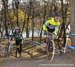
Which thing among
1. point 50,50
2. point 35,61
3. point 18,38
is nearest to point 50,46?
point 50,50

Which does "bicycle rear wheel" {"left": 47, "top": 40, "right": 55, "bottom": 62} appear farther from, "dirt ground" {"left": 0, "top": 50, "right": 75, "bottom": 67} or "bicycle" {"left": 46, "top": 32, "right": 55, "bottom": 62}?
"dirt ground" {"left": 0, "top": 50, "right": 75, "bottom": 67}

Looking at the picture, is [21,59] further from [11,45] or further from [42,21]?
[42,21]

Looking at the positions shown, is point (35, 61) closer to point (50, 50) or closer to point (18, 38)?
point (50, 50)

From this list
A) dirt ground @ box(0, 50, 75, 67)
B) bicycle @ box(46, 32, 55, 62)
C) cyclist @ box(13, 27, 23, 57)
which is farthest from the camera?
cyclist @ box(13, 27, 23, 57)

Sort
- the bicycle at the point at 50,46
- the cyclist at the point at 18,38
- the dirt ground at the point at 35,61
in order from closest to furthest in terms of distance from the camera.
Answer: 1. the bicycle at the point at 50,46
2. the dirt ground at the point at 35,61
3. the cyclist at the point at 18,38

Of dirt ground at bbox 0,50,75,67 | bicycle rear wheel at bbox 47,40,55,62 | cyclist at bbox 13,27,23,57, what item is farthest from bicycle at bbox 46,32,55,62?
cyclist at bbox 13,27,23,57

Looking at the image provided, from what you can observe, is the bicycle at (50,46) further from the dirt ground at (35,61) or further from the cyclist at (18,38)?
the cyclist at (18,38)

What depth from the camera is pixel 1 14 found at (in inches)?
343

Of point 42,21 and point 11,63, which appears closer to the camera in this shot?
point 11,63

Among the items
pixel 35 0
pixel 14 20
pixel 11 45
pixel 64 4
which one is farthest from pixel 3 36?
pixel 64 4

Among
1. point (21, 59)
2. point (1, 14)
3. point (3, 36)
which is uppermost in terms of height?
point (1, 14)

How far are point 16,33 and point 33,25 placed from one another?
1070mm

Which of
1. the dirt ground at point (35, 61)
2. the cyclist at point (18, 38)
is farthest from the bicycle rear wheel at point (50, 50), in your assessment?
the cyclist at point (18, 38)

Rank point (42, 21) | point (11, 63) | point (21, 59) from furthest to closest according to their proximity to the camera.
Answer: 1. point (42, 21)
2. point (21, 59)
3. point (11, 63)
